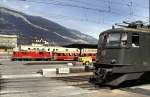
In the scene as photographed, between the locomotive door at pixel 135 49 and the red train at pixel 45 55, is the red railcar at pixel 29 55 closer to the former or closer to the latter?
the red train at pixel 45 55

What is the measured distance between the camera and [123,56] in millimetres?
17125

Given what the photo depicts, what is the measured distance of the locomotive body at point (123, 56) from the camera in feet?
56.1

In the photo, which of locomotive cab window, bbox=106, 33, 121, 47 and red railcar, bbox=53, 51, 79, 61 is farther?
red railcar, bbox=53, 51, 79, 61

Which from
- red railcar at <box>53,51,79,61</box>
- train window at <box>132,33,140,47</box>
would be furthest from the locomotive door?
red railcar at <box>53,51,79,61</box>

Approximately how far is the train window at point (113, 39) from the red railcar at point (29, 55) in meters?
40.0

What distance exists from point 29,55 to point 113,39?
1626 inches

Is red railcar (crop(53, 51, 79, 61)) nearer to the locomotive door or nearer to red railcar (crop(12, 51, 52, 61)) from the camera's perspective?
red railcar (crop(12, 51, 52, 61))

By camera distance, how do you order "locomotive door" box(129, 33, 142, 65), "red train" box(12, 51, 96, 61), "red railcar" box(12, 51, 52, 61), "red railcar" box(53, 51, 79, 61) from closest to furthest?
"locomotive door" box(129, 33, 142, 65) < "red railcar" box(12, 51, 52, 61) < "red train" box(12, 51, 96, 61) < "red railcar" box(53, 51, 79, 61)

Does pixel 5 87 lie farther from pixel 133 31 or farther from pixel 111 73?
pixel 133 31

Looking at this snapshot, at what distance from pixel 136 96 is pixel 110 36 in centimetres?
465

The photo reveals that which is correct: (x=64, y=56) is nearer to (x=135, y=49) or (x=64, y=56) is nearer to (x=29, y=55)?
(x=29, y=55)

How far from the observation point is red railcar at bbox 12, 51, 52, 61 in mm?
56519

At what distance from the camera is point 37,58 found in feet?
193

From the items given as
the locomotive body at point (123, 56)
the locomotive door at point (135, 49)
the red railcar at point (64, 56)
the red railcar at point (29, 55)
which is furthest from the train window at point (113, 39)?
the red railcar at point (64, 56)
